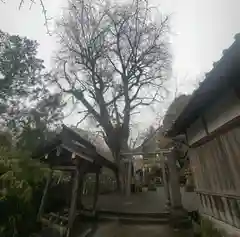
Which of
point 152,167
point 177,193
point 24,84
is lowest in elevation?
point 177,193

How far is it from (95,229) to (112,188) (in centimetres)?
1176

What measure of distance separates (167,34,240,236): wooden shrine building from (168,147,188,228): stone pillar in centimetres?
275

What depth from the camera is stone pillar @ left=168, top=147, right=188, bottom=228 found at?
9.12m

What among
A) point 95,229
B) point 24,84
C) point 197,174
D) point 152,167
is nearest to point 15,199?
point 95,229

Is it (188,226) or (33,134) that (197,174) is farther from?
(33,134)

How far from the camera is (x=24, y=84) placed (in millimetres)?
15750

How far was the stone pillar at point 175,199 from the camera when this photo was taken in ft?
29.9

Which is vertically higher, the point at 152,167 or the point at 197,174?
the point at 152,167

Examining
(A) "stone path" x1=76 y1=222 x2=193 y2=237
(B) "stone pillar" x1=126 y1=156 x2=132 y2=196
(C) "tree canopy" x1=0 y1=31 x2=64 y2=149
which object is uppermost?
(C) "tree canopy" x1=0 y1=31 x2=64 y2=149

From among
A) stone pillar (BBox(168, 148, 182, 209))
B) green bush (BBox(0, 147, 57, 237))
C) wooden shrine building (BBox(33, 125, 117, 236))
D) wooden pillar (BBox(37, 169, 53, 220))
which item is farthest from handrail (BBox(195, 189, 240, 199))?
wooden pillar (BBox(37, 169, 53, 220))

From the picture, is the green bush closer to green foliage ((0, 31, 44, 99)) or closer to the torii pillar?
the torii pillar

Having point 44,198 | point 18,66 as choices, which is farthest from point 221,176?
point 18,66

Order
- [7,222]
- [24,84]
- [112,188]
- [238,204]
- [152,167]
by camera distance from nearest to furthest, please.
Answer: [238,204] → [7,222] → [24,84] → [112,188] → [152,167]

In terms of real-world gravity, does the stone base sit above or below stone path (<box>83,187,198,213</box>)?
below
